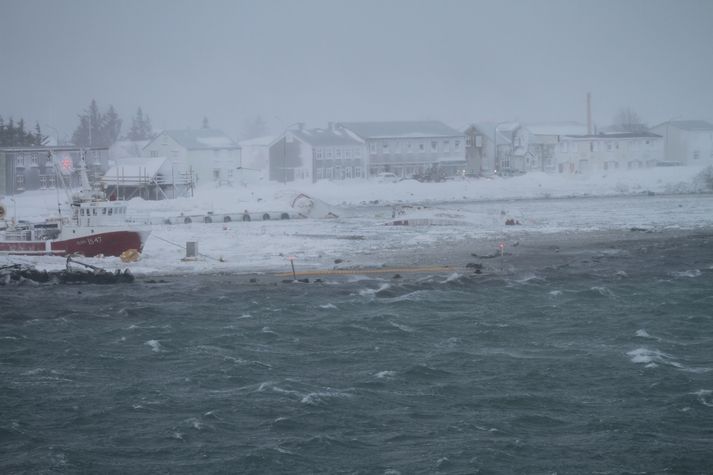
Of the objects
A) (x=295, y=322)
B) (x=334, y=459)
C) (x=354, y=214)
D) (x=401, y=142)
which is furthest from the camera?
(x=401, y=142)

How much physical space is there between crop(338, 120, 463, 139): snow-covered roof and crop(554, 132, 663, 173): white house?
14207 mm

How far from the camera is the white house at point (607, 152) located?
119 meters

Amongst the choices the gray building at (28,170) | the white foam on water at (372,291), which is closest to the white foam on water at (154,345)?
the white foam on water at (372,291)

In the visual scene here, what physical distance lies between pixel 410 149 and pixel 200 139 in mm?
22865

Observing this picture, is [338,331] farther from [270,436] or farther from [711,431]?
[711,431]

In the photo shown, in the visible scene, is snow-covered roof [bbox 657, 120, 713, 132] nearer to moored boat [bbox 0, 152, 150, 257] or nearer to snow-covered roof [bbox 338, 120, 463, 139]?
snow-covered roof [bbox 338, 120, 463, 139]

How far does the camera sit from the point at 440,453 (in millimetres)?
21016

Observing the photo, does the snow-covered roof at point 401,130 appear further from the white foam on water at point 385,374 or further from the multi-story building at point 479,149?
the white foam on water at point 385,374

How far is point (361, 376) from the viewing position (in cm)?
2702

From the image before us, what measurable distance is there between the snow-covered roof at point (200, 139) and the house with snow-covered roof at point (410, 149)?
14.0m

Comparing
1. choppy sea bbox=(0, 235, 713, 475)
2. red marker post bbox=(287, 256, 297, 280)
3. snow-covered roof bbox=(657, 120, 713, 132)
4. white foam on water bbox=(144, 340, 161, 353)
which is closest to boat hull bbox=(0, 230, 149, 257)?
red marker post bbox=(287, 256, 297, 280)

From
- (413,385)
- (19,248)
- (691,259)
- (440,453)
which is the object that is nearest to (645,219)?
(691,259)

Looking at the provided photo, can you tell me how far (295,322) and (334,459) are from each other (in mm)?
13218

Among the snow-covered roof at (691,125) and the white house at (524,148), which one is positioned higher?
the snow-covered roof at (691,125)
